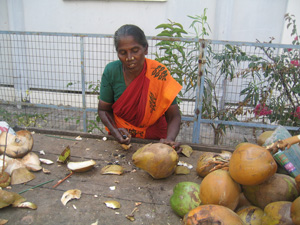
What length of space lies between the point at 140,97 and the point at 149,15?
3.16 metres

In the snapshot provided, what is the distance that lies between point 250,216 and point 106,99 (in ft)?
5.38

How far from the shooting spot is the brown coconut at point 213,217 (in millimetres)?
1015

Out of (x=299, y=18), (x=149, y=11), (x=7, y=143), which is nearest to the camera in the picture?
(x=7, y=143)

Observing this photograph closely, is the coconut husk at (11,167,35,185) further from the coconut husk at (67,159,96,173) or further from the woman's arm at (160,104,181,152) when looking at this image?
the woman's arm at (160,104,181,152)

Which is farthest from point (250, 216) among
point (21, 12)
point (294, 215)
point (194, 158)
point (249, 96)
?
point (21, 12)

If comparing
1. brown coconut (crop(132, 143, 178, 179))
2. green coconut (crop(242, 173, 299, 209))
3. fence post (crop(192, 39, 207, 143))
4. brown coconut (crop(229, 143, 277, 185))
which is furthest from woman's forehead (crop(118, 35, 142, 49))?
green coconut (crop(242, 173, 299, 209))

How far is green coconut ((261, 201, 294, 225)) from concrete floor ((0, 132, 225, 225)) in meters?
0.43

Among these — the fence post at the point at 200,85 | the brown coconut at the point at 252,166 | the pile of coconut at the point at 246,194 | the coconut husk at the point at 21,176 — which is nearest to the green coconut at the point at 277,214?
the pile of coconut at the point at 246,194

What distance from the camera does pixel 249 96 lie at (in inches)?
121

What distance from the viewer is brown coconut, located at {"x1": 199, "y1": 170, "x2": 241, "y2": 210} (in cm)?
118

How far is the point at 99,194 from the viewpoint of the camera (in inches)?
60.4

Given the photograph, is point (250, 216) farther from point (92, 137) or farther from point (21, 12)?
point (21, 12)

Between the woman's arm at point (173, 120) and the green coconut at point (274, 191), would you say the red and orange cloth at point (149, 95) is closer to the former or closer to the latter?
Result: the woman's arm at point (173, 120)

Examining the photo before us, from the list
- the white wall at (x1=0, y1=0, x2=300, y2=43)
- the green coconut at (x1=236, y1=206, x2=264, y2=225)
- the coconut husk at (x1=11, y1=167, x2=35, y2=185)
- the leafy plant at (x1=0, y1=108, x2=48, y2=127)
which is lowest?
the leafy plant at (x1=0, y1=108, x2=48, y2=127)
